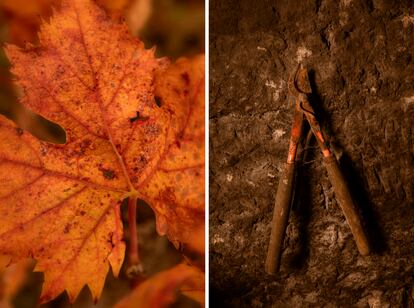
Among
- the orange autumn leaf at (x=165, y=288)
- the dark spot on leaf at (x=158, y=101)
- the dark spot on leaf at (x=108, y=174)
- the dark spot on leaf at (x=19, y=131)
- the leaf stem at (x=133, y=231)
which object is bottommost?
the orange autumn leaf at (x=165, y=288)

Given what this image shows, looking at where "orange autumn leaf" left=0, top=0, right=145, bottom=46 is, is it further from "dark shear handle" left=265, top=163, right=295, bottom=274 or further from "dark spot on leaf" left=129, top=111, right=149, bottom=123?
"dark shear handle" left=265, top=163, right=295, bottom=274

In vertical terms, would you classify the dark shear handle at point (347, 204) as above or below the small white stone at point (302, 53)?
below

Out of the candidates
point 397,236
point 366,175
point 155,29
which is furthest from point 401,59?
point 155,29

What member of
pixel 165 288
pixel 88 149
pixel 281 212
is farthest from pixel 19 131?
pixel 281 212

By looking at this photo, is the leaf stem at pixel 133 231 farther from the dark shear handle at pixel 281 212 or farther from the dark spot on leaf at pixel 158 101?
the dark shear handle at pixel 281 212

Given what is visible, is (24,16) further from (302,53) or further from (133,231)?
(302,53)

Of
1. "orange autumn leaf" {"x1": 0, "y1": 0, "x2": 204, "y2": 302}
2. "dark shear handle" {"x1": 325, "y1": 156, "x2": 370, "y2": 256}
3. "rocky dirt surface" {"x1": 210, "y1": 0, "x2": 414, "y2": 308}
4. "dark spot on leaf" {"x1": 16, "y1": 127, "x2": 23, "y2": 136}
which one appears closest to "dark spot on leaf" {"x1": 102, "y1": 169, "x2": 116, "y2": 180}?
"orange autumn leaf" {"x1": 0, "y1": 0, "x2": 204, "y2": 302}

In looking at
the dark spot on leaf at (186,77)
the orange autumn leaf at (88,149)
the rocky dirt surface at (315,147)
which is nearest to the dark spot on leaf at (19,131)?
the orange autumn leaf at (88,149)
